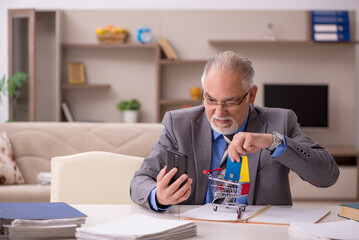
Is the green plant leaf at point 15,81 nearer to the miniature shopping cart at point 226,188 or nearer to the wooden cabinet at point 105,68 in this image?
the wooden cabinet at point 105,68

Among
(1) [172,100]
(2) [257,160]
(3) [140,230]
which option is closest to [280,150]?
(2) [257,160]

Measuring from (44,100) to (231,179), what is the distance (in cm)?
524

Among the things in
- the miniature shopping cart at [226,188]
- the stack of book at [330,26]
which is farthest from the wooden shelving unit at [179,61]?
the miniature shopping cart at [226,188]

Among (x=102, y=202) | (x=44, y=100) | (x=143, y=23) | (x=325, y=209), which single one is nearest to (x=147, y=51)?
(x=143, y=23)

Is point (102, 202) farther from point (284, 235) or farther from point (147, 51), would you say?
point (147, 51)

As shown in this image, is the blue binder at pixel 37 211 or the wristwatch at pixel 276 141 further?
the wristwatch at pixel 276 141

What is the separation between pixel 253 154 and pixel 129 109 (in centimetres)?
452

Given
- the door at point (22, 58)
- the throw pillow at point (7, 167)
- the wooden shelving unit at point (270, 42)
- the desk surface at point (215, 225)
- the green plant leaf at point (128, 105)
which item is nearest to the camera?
the desk surface at point (215, 225)

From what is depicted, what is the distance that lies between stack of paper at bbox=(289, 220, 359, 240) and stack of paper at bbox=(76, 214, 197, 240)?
28cm

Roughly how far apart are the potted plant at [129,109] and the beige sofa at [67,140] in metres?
2.33

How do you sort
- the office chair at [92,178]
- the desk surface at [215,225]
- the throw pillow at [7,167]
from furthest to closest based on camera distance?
1. the throw pillow at [7,167]
2. the office chair at [92,178]
3. the desk surface at [215,225]

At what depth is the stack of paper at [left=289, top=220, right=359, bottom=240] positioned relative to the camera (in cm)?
132

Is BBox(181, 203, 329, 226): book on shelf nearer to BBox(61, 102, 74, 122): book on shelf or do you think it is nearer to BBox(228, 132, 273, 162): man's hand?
BBox(228, 132, 273, 162): man's hand

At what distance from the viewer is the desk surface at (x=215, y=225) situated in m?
1.37
